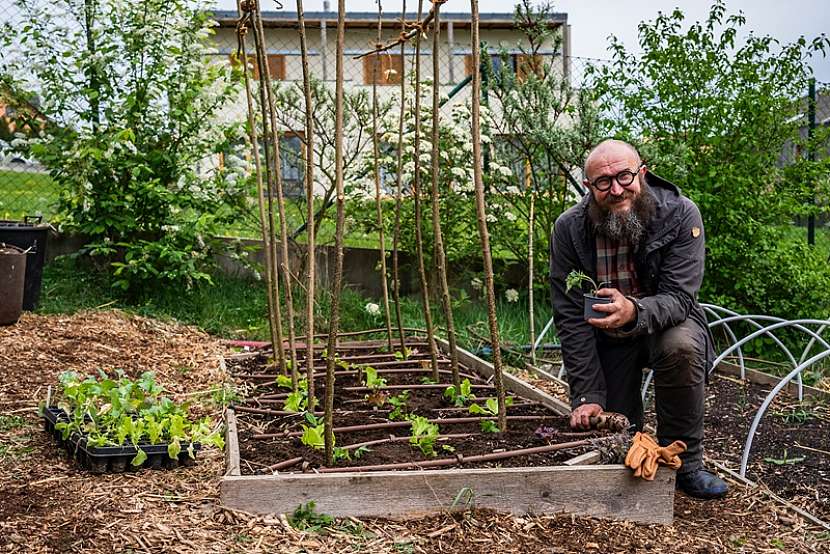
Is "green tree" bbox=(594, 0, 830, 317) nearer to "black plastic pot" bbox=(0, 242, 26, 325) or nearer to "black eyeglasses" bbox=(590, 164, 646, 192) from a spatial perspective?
"black eyeglasses" bbox=(590, 164, 646, 192)

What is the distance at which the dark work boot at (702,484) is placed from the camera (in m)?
3.32

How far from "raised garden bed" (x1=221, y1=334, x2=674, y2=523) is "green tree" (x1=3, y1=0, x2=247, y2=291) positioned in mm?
2742

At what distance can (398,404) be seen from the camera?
392 centimetres

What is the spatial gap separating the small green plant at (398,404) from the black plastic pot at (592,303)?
3.06 feet

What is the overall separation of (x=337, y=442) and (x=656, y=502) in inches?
46.8

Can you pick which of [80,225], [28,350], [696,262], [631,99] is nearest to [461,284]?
[631,99]

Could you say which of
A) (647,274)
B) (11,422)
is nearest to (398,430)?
(647,274)

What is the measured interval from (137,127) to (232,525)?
14.3 ft

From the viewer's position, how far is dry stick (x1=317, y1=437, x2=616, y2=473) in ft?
9.78

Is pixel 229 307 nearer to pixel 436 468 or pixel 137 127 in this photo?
pixel 137 127

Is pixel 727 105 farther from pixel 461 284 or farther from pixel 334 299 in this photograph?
pixel 334 299

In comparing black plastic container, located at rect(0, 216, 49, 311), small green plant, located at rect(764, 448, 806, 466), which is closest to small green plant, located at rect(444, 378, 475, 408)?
small green plant, located at rect(764, 448, 806, 466)

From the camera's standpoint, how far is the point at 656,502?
3029 mm

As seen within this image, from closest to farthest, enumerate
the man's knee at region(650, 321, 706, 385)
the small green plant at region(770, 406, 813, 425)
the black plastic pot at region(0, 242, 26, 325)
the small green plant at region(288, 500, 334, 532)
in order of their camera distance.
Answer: the small green plant at region(288, 500, 334, 532), the man's knee at region(650, 321, 706, 385), the small green plant at region(770, 406, 813, 425), the black plastic pot at region(0, 242, 26, 325)
